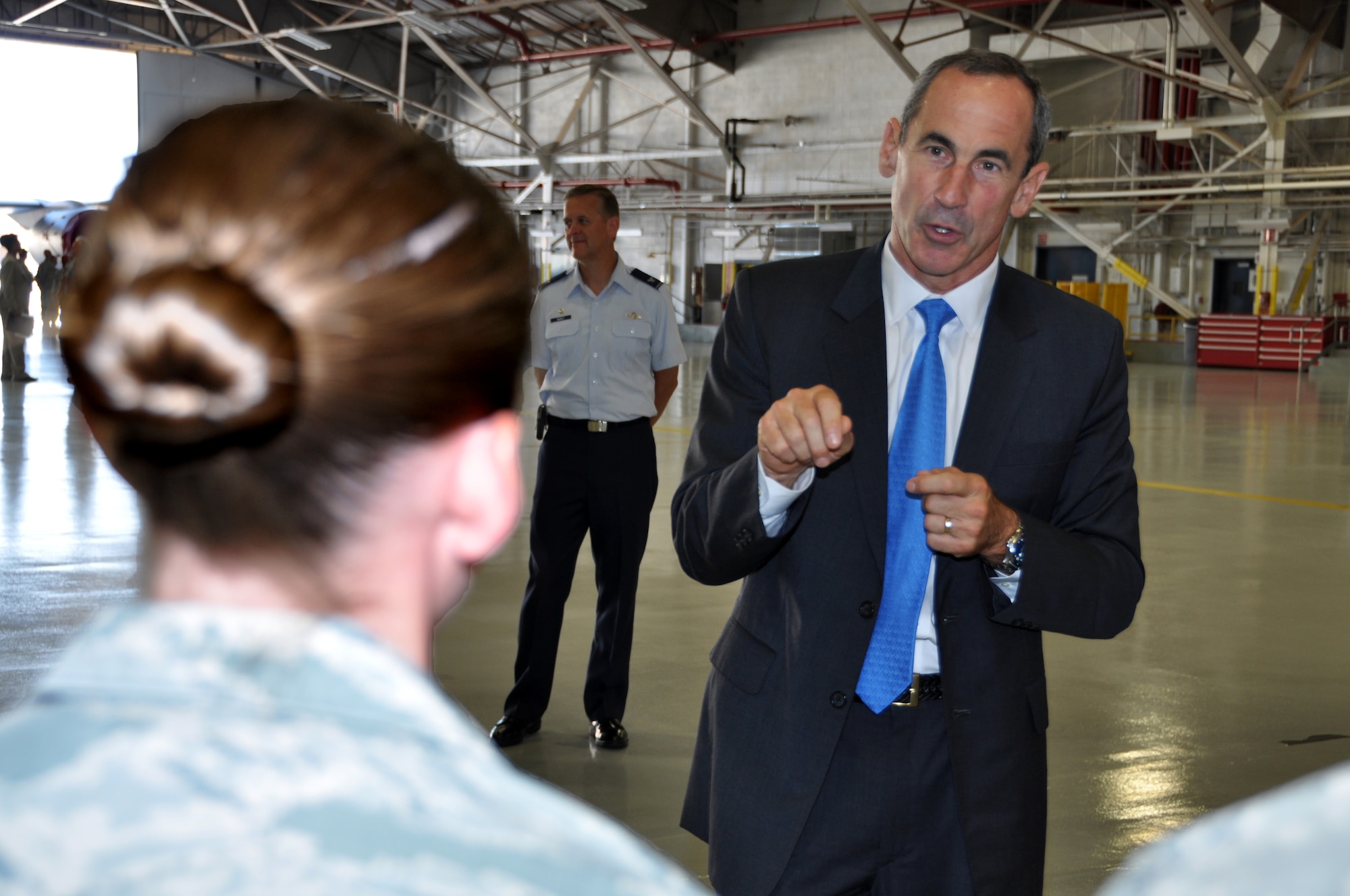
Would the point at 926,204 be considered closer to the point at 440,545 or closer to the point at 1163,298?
the point at 440,545

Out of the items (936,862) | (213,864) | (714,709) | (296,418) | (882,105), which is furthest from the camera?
(882,105)

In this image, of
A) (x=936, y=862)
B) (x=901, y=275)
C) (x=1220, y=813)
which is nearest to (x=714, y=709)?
(x=936, y=862)

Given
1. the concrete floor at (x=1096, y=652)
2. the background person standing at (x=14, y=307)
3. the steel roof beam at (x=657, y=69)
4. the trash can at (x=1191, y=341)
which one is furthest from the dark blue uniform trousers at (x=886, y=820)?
the trash can at (x=1191, y=341)

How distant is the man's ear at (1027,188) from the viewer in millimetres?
2107

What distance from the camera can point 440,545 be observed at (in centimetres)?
73

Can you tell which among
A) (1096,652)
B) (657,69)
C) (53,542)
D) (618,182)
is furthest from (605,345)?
(618,182)

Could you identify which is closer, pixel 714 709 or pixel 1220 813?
pixel 1220 813

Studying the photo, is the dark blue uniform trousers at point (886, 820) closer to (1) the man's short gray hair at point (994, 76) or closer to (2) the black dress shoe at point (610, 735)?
(1) the man's short gray hair at point (994, 76)

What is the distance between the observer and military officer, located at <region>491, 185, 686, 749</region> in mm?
4336

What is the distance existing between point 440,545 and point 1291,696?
5.07 m

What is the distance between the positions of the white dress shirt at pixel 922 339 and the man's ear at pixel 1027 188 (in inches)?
5.3

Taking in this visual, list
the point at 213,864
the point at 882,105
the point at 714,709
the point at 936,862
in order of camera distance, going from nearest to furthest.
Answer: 1. the point at 213,864
2. the point at 936,862
3. the point at 714,709
4. the point at 882,105

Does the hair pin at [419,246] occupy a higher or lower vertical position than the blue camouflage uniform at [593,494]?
higher

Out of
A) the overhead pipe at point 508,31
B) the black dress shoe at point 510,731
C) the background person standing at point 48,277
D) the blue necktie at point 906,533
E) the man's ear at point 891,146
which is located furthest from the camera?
Result: the overhead pipe at point 508,31
